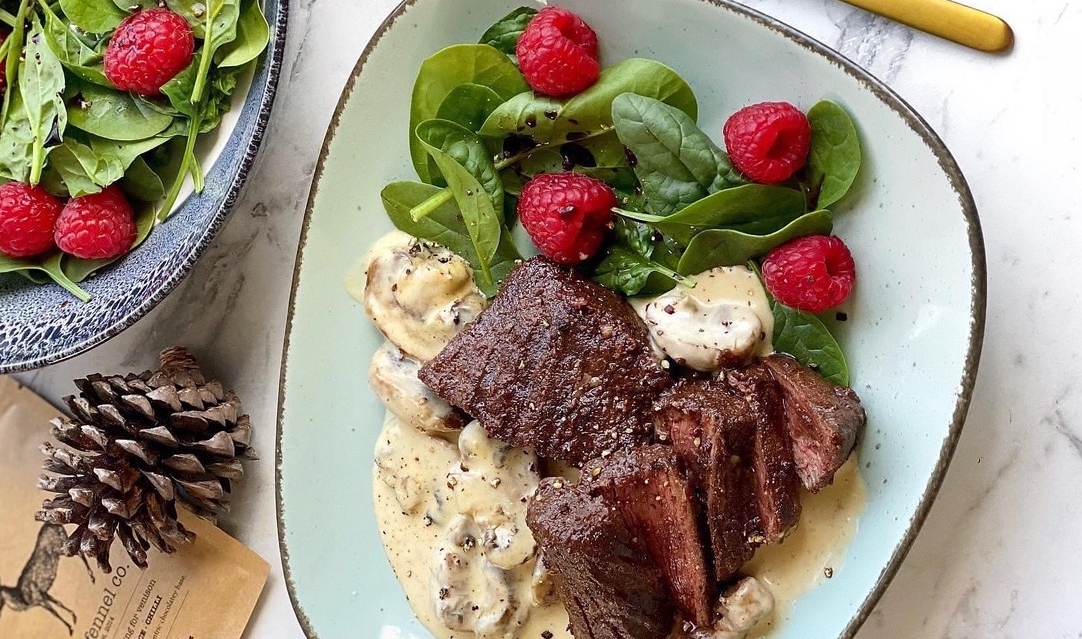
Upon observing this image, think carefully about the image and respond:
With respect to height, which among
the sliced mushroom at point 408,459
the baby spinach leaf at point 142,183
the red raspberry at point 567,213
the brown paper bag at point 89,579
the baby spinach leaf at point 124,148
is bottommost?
the brown paper bag at point 89,579

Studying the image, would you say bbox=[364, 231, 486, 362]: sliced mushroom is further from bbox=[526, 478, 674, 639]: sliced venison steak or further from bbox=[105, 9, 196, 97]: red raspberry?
bbox=[105, 9, 196, 97]: red raspberry

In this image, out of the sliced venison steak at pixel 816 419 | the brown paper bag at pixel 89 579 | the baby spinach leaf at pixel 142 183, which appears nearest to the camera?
the sliced venison steak at pixel 816 419

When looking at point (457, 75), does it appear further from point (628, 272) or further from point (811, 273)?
point (811, 273)

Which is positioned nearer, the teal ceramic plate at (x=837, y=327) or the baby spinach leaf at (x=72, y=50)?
the teal ceramic plate at (x=837, y=327)

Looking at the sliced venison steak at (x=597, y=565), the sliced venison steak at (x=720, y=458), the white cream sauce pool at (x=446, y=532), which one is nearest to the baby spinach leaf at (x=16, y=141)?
the white cream sauce pool at (x=446, y=532)

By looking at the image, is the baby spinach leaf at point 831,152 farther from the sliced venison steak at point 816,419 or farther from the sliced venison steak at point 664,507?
the sliced venison steak at point 664,507

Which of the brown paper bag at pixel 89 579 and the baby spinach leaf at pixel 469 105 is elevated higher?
the baby spinach leaf at pixel 469 105

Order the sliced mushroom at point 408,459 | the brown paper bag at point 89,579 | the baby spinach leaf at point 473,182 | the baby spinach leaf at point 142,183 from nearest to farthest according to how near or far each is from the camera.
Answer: the baby spinach leaf at point 473,182, the sliced mushroom at point 408,459, the baby spinach leaf at point 142,183, the brown paper bag at point 89,579
